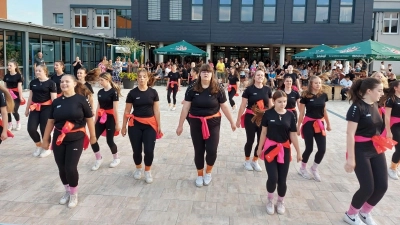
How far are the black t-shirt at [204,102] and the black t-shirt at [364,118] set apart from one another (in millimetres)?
1795

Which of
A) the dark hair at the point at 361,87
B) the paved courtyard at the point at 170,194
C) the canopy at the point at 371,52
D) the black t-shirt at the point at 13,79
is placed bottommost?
the paved courtyard at the point at 170,194

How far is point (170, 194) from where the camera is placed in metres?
4.96

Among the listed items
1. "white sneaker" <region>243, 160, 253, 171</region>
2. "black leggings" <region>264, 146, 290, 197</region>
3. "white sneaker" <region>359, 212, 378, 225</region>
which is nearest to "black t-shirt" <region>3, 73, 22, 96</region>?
"white sneaker" <region>243, 160, 253, 171</region>

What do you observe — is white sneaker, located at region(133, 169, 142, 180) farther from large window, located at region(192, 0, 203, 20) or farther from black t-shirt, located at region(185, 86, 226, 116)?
large window, located at region(192, 0, 203, 20)

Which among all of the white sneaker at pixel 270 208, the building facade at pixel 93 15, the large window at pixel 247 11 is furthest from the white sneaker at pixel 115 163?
the building facade at pixel 93 15

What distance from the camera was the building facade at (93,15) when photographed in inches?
1390

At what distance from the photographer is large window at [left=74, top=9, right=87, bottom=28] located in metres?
35.7

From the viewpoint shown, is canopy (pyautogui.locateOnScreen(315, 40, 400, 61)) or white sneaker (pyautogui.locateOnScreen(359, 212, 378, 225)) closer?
white sneaker (pyautogui.locateOnScreen(359, 212, 378, 225))

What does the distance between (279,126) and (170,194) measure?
1738 mm

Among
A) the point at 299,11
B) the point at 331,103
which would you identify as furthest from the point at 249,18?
the point at 331,103

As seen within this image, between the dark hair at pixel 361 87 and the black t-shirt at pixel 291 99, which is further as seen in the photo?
the black t-shirt at pixel 291 99

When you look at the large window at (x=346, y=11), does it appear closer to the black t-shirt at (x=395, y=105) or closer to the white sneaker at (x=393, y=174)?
the white sneaker at (x=393, y=174)

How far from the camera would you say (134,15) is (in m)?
27.6

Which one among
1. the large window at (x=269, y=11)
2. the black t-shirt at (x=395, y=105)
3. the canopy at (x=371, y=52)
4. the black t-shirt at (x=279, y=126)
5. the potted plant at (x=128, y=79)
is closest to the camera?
the black t-shirt at (x=279, y=126)
